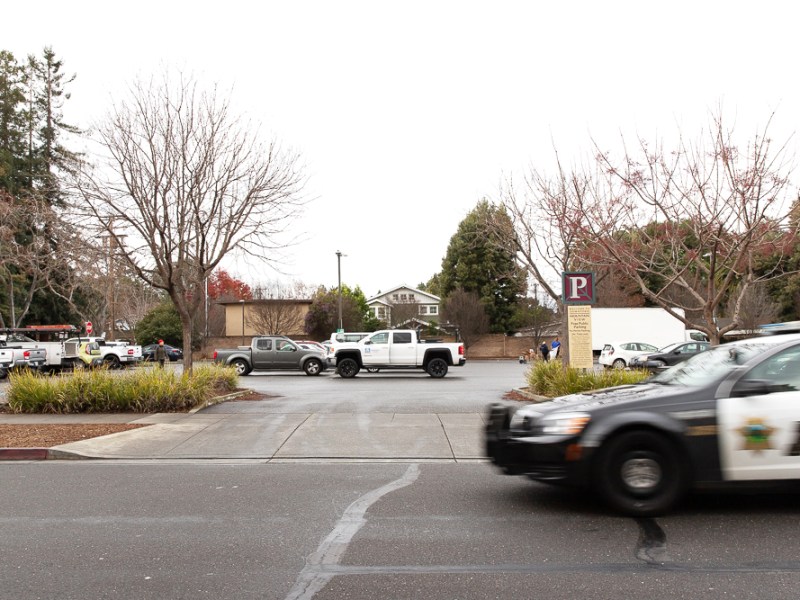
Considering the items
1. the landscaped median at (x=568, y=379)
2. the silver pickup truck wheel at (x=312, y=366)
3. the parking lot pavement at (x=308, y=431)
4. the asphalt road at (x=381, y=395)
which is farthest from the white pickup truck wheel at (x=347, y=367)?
the landscaped median at (x=568, y=379)

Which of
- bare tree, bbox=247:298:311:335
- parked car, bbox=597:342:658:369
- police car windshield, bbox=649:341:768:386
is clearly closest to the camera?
police car windshield, bbox=649:341:768:386

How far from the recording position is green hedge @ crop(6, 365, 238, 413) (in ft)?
44.7

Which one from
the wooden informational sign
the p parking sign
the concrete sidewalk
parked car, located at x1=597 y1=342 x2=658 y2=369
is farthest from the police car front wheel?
parked car, located at x1=597 y1=342 x2=658 y2=369

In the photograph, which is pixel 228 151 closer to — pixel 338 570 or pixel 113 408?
pixel 113 408

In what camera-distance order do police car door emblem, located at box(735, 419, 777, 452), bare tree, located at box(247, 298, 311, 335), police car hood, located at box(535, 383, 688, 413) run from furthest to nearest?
bare tree, located at box(247, 298, 311, 335) < police car hood, located at box(535, 383, 688, 413) < police car door emblem, located at box(735, 419, 777, 452)

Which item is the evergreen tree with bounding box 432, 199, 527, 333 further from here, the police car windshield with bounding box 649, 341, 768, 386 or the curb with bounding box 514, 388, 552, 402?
the police car windshield with bounding box 649, 341, 768, 386

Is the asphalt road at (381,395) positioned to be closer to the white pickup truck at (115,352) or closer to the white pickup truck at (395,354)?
the white pickup truck at (395,354)

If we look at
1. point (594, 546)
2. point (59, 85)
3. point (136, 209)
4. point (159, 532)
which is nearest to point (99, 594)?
point (159, 532)

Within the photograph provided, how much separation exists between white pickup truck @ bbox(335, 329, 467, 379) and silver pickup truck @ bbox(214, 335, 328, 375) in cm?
270

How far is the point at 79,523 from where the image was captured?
6012 mm

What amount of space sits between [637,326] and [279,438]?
1251 inches

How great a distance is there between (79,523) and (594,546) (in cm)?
434

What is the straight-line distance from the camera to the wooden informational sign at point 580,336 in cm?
1567

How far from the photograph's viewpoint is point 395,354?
1002 inches
